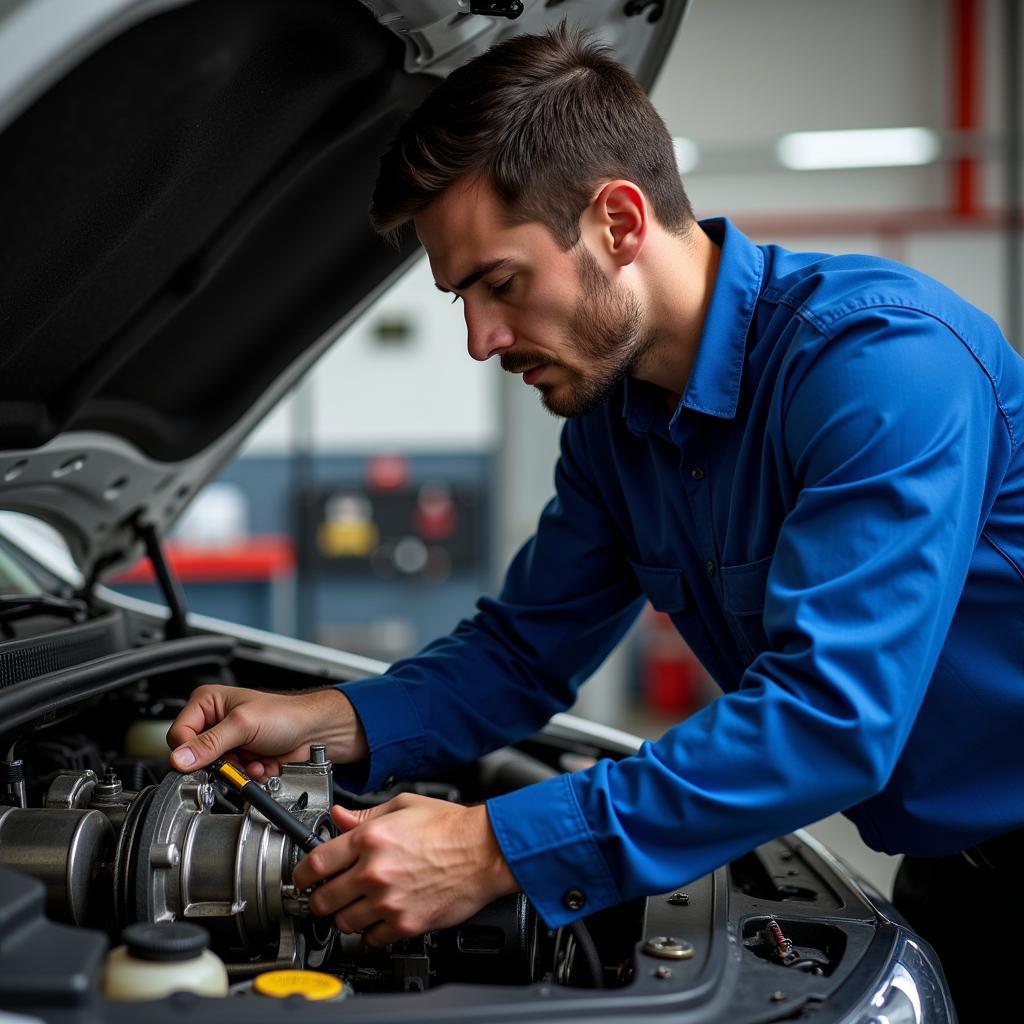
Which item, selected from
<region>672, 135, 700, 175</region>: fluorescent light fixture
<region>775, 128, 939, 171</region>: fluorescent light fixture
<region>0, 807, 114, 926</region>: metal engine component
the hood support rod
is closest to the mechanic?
<region>0, 807, 114, 926</region>: metal engine component

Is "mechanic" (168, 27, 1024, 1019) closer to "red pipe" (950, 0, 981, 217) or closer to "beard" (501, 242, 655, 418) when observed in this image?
"beard" (501, 242, 655, 418)

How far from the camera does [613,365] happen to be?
1.26 metres

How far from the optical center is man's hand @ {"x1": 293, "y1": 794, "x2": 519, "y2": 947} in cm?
97

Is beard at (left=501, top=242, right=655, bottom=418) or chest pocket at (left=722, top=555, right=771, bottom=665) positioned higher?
beard at (left=501, top=242, right=655, bottom=418)

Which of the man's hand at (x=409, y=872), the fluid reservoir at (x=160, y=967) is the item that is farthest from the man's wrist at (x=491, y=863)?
the fluid reservoir at (x=160, y=967)

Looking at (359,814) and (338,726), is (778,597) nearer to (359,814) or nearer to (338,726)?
(359,814)

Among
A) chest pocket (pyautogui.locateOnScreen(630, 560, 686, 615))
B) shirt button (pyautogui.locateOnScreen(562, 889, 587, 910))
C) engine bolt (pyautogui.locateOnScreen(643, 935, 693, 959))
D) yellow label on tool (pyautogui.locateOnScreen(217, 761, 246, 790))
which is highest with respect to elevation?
chest pocket (pyautogui.locateOnScreen(630, 560, 686, 615))

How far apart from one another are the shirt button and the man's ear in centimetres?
61

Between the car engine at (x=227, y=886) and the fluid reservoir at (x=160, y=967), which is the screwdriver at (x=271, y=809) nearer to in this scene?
the car engine at (x=227, y=886)

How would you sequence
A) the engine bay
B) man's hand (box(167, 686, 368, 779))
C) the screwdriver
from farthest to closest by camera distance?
man's hand (box(167, 686, 368, 779)) < the screwdriver < the engine bay

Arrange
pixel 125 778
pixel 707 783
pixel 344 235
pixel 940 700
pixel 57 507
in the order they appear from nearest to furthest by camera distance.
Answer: pixel 707 783 < pixel 940 700 < pixel 125 778 < pixel 344 235 < pixel 57 507

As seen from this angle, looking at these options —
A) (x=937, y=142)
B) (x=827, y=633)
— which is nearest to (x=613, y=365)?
(x=827, y=633)

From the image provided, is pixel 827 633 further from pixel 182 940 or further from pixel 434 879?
pixel 182 940

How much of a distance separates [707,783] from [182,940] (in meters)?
0.41
